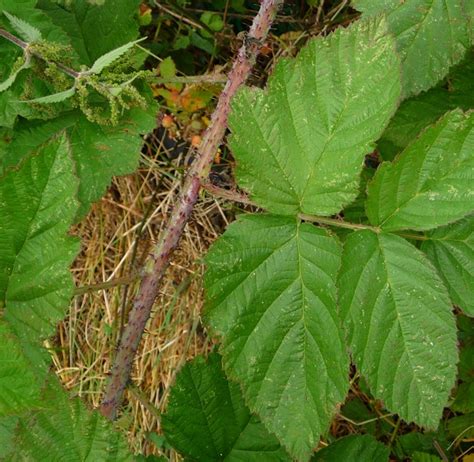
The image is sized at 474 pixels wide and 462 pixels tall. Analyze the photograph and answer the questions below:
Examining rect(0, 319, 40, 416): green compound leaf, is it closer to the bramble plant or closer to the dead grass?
the bramble plant

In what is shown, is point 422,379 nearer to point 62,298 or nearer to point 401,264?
point 401,264

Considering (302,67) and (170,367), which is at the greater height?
(302,67)

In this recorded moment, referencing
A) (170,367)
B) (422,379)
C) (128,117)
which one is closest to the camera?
(422,379)

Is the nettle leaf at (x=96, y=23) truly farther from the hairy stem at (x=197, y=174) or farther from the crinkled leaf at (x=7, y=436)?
the crinkled leaf at (x=7, y=436)

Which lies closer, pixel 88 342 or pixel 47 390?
pixel 47 390

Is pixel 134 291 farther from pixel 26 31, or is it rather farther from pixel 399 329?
pixel 399 329

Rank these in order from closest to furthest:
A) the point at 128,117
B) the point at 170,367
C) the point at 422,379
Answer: the point at 422,379 < the point at 128,117 < the point at 170,367

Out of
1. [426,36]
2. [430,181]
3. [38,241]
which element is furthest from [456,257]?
[38,241]

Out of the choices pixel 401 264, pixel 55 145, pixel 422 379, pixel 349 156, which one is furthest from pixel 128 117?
pixel 422 379
